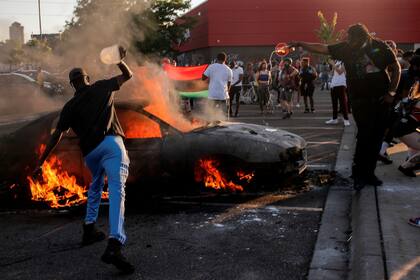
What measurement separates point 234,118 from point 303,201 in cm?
884

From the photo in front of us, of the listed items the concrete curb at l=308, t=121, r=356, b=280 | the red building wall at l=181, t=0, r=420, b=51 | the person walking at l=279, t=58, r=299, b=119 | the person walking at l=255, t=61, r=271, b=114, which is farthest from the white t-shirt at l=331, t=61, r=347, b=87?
the red building wall at l=181, t=0, r=420, b=51

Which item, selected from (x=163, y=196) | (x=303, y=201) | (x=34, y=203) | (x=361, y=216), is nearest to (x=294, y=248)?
(x=361, y=216)

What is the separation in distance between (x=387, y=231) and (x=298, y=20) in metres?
37.8

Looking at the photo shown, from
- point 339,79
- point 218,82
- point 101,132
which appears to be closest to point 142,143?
point 101,132

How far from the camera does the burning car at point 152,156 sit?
5887 millimetres

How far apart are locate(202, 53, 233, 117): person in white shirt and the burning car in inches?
187

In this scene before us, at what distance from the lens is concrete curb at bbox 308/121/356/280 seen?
3842 millimetres

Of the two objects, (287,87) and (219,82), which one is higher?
(219,82)

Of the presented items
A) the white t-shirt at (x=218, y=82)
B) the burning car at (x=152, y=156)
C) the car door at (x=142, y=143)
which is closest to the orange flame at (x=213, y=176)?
the burning car at (x=152, y=156)

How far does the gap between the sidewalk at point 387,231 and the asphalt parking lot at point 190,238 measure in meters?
0.43

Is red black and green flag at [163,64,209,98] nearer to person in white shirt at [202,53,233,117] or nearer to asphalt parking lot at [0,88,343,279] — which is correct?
person in white shirt at [202,53,233,117]

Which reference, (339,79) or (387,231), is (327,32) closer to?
(339,79)

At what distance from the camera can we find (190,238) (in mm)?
4699

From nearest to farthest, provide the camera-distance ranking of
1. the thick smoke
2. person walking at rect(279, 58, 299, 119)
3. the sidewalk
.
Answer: the sidewalk < the thick smoke < person walking at rect(279, 58, 299, 119)
